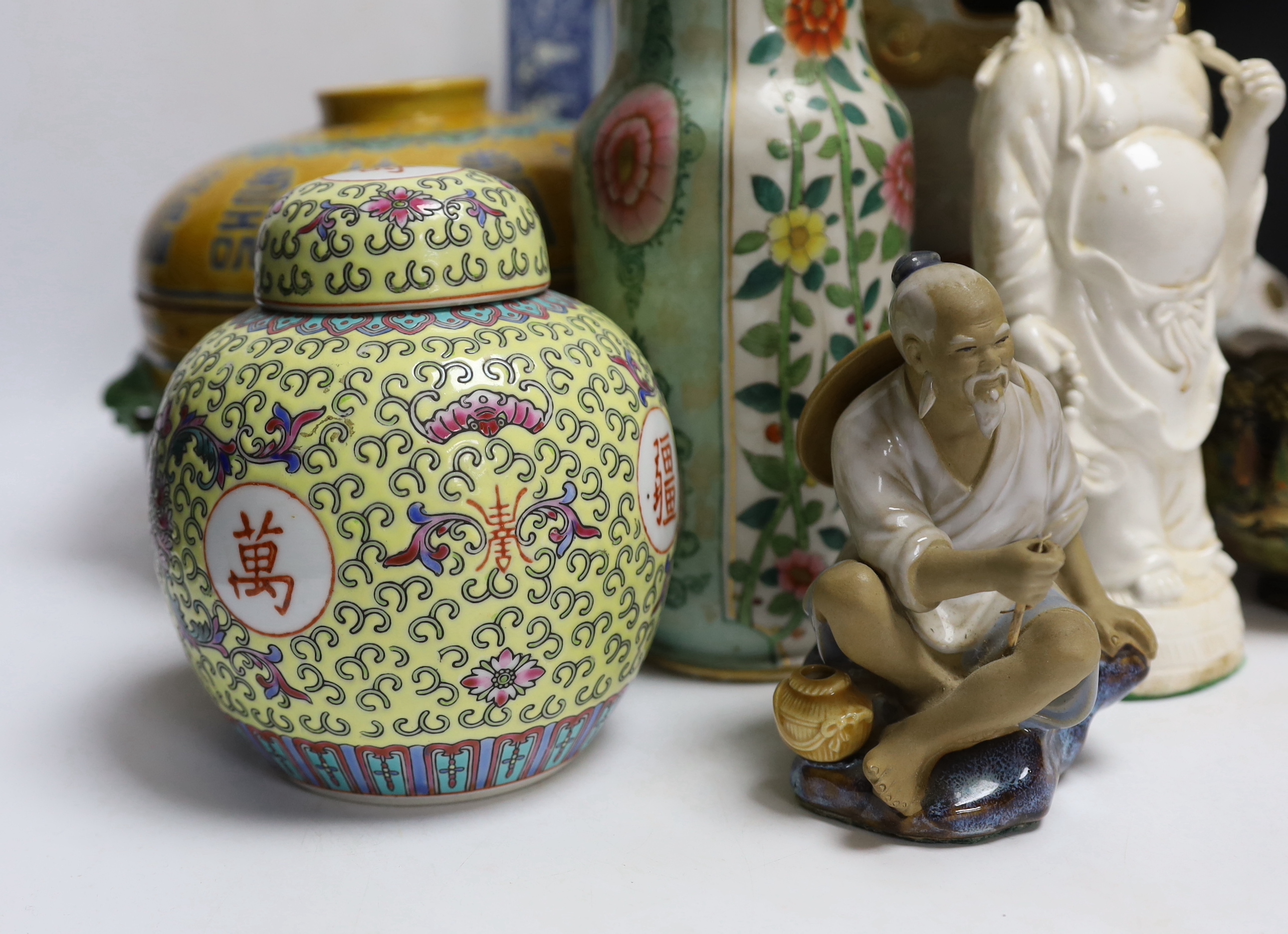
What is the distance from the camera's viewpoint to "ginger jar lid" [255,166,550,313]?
1.13m

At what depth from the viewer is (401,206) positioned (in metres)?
1.13

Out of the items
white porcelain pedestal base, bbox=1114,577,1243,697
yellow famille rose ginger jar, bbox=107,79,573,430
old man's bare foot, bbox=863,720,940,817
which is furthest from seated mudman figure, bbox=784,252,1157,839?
yellow famille rose ginger jar, bbox=107,79,573,430

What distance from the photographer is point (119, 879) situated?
111 centimetres

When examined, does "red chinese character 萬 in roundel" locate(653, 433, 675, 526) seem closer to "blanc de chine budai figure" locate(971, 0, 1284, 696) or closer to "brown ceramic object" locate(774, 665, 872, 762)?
"brown ceramic object" locate(774, 665, 872, 762)

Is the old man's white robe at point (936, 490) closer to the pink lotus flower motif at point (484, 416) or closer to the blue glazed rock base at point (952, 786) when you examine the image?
the blue glazed rock base at point (952, 786)

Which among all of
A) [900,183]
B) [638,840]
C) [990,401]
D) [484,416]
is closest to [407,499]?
[484,416]

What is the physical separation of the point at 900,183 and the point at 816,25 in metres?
0.18

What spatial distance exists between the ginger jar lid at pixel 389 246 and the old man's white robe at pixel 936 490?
13.1 inches

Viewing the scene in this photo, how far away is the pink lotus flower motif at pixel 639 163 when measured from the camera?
136cm

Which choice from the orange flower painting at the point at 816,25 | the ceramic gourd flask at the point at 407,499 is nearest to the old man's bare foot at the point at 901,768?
the ceramic gourd flask at the point at 407,499

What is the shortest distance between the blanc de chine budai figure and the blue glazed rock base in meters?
0.30

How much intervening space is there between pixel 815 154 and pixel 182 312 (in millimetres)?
817

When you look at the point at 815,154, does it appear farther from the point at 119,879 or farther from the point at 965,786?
the point at 119,879

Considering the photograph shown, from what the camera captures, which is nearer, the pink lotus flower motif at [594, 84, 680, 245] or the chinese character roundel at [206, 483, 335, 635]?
the chinese character roundel at [206, 483, 335, 635]
